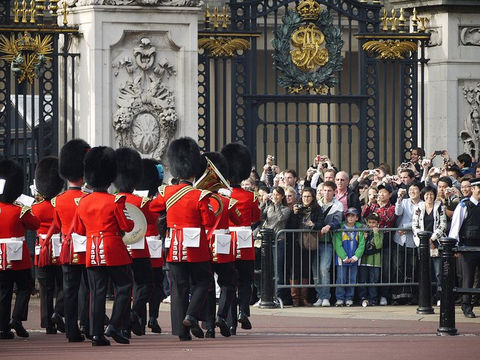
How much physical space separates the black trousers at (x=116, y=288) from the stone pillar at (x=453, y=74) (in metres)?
7.53

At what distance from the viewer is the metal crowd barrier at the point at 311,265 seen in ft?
54.2

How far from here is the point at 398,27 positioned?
19594mm

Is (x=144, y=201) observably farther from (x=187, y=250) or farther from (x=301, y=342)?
(x=301, y=342)

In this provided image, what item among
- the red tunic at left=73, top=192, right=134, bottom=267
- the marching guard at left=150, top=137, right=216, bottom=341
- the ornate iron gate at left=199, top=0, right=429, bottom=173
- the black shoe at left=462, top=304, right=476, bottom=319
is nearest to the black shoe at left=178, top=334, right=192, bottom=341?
the marching guard at left=150, top=137, right=216, bottom=341

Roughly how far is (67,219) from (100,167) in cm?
55

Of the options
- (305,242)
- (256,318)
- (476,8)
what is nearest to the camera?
(256,318)

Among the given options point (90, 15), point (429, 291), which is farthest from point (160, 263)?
point (90, 15)

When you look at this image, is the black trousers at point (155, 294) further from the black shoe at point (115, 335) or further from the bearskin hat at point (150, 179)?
the black shoe at point (115, 335)

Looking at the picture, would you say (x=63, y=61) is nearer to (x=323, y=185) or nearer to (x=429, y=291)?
(x=323, y=185)

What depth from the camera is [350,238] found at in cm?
1691

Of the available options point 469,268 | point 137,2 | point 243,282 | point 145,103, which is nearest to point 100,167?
point 243,282

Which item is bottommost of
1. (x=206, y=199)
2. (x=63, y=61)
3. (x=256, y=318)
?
(x=256, y=318)

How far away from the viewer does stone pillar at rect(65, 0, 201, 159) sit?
17391 millimetres

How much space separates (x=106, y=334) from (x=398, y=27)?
321 inches
